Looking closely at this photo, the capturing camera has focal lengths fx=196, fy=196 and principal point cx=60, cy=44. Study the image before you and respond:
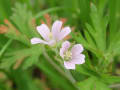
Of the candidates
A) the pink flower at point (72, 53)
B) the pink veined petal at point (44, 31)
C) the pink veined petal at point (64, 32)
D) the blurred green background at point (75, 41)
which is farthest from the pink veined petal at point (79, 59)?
the pink veined petal at point (44, 31)

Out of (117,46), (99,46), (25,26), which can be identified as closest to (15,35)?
(25,26)

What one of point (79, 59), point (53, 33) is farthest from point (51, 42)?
point (79, 59)

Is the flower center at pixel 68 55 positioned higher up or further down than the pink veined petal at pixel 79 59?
higher up

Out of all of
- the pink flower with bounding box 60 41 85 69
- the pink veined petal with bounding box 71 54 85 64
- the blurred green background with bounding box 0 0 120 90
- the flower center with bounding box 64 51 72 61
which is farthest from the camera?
the blurred green background with bounding box 0 0 120 90

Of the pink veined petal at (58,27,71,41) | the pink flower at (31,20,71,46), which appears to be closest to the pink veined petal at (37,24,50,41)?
the pink flower at (31,20,71,46)

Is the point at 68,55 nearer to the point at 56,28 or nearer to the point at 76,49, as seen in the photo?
the point at 76,49

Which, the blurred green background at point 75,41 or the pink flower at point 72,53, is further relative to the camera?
the blurred green background at point 75,41

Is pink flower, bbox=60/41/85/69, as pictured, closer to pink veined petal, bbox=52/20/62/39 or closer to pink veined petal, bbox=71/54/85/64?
pink veined petal, bbox=71/54/85/64

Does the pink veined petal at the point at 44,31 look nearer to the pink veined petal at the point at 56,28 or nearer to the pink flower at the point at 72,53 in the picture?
the pink veined petal at the point at 56,28
